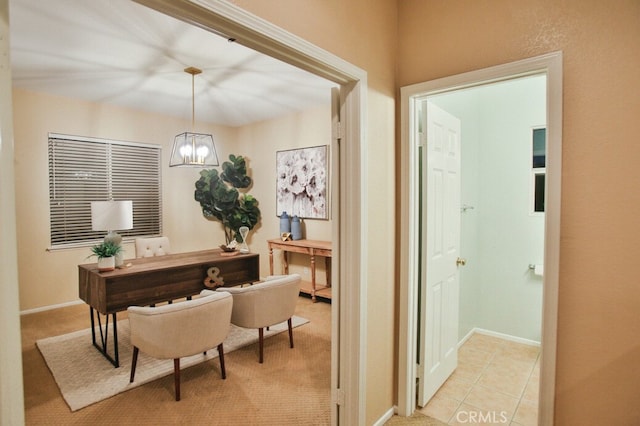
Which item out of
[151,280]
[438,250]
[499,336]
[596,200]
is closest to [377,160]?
[438,250]

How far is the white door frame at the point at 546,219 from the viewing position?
1634 millimetres

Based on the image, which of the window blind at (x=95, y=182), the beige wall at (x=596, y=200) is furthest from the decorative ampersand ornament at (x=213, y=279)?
the beige wall at (x=596, y=200)

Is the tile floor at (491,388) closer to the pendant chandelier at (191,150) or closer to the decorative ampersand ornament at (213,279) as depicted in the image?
the decorative ampersand ornament at (213,279)

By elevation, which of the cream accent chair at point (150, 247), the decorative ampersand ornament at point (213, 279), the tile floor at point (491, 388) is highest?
the cream accent chair at point (150, 247)

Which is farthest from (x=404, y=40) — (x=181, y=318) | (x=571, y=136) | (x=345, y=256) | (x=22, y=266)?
(x=22, y=266)

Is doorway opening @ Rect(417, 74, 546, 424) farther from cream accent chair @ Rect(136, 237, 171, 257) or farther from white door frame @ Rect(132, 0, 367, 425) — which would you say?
cream accent chair @ Rect(136, 237, 171, 257)

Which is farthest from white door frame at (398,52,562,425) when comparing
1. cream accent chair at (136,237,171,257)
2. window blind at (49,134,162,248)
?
window blind at (49,134,162,248)

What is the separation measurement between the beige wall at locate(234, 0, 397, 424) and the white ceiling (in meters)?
1.34

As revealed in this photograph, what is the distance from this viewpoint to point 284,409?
2346mm

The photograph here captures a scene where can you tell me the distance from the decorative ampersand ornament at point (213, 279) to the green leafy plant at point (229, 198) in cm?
193

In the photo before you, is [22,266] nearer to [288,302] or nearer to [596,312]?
[288,302]

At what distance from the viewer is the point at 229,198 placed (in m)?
5.51

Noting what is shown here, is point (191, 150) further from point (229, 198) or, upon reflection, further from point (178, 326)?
point (178, 326)

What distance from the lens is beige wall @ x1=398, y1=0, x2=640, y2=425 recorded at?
4.91 ft
